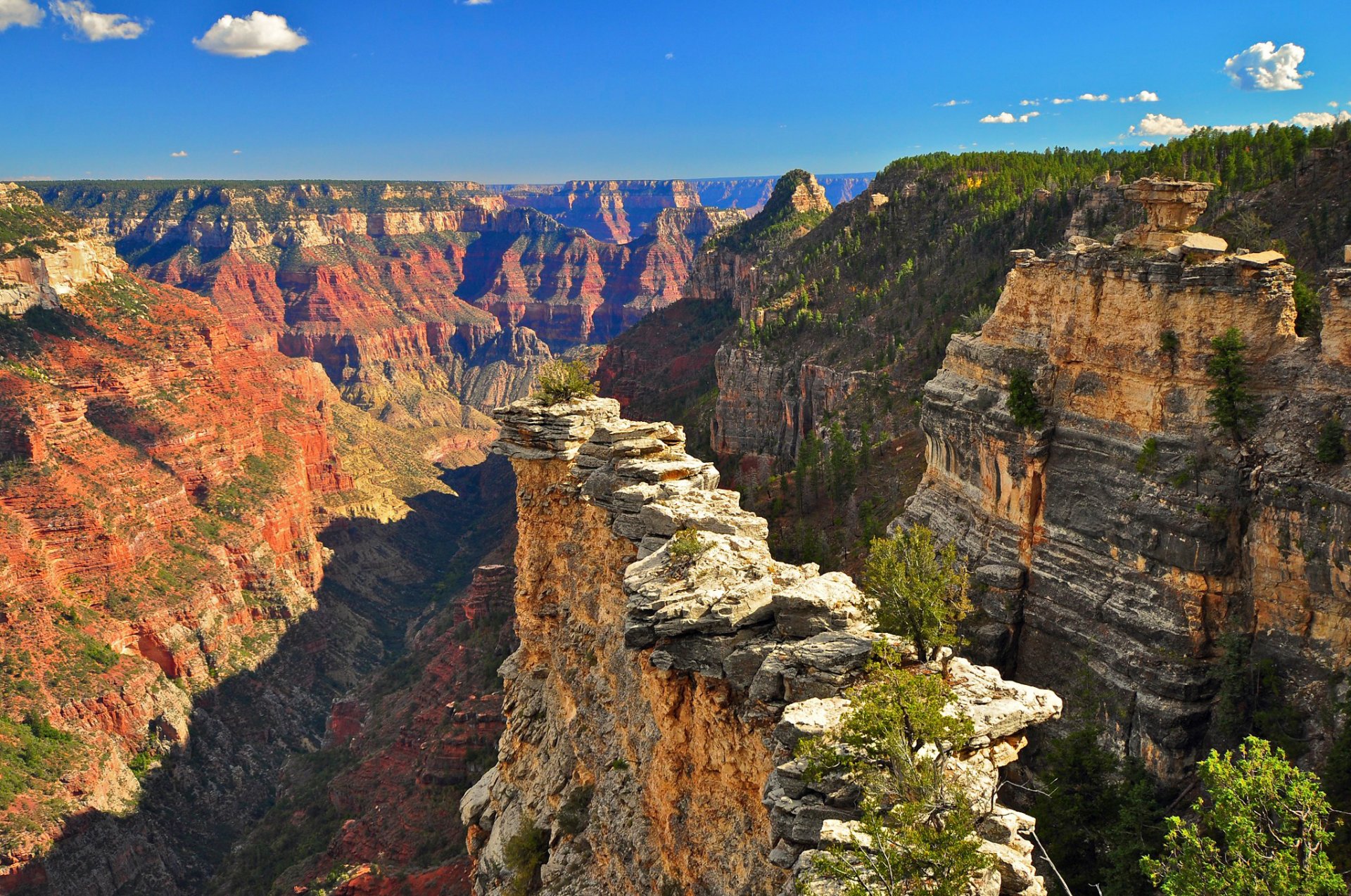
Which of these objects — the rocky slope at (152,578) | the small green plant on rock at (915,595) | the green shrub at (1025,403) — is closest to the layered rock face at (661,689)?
the small green plant on rock at (915,595)

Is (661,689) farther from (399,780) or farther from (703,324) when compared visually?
(703,324)

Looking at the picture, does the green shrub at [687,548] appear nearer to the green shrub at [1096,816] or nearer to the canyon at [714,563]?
the canyon at [714,563]

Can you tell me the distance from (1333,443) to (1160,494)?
608 cm

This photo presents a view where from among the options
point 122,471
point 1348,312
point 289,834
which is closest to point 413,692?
point 289,834

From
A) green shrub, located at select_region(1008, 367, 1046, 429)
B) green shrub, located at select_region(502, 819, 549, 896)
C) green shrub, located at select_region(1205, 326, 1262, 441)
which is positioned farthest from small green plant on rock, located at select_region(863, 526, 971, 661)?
green shrub, located at select_region(502, 819, 549, 896)

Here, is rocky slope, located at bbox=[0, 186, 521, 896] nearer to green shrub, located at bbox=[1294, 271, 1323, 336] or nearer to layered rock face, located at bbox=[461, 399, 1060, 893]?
layered rock face, located at bbox=[461, 399, 1060, 893]

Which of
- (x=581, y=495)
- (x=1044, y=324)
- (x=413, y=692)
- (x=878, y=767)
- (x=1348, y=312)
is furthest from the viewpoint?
(x=413, y=692)

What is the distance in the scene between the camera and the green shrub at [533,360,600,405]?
126 feet

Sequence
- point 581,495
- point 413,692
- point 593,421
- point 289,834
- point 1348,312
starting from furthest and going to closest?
1. point 413,692
2. point 289,834
3. point 593,421
4. point 581,495
5. point 1348,312

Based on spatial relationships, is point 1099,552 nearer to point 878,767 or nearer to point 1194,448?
point 1194,448

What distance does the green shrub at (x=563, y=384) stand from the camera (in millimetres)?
38438

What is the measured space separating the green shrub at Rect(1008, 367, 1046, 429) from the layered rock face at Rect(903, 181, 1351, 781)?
358 millimetres

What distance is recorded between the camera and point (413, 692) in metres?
87.6

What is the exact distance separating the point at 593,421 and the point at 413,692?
6017cm
